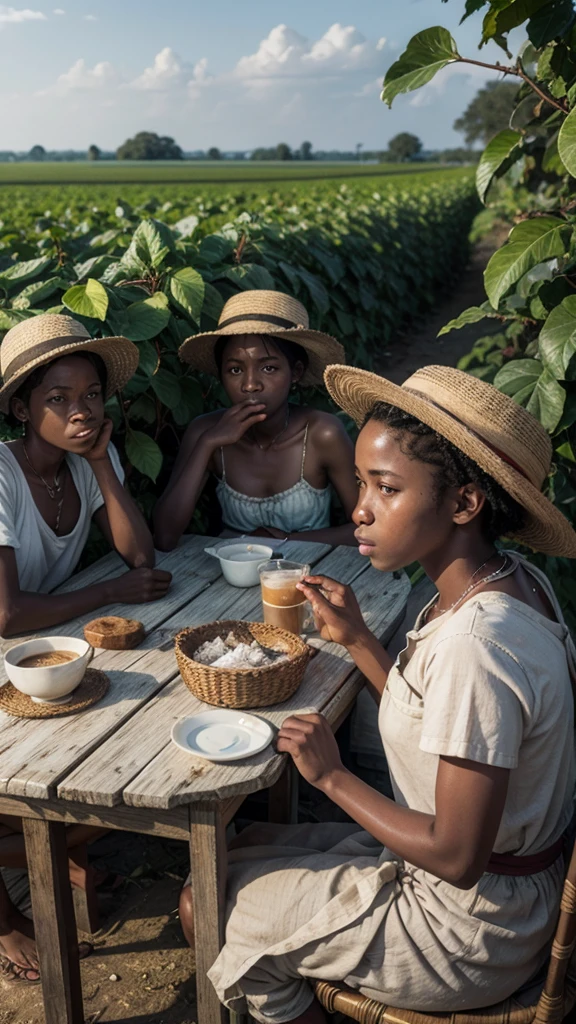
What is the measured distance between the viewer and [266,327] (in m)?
3.14

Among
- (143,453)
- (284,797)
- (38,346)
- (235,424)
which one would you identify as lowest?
(284,797)

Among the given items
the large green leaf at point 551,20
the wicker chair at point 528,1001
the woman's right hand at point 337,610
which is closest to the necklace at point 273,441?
the woman's right hand at point 337,610

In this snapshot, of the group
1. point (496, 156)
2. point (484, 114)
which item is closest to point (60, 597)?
point (496, 156)

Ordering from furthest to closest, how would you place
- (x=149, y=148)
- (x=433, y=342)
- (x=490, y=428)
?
(x=149, y=148) → (x=433, y=342) → (x=490, y=428)

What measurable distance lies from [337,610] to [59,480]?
110cm

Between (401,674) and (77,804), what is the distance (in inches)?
26.8

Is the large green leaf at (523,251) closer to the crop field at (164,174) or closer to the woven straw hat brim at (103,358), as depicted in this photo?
the woven straw hat brim at (103,358)

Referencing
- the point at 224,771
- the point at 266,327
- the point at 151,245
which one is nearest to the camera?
the point at 224,771

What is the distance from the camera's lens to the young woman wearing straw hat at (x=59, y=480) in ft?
8.08

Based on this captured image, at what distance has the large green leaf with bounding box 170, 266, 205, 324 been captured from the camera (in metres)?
3.35

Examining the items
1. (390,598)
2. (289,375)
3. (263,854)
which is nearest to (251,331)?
(289,375)

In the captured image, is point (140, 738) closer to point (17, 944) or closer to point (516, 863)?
point (516, 863)

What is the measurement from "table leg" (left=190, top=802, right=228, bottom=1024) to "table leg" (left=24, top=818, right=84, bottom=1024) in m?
0.30

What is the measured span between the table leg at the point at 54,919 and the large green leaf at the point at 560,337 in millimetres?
1936
